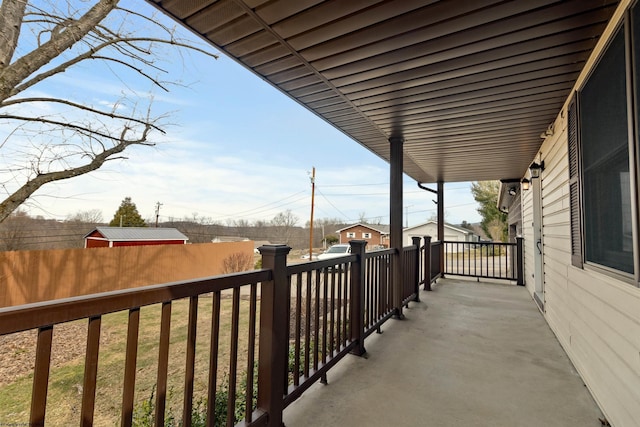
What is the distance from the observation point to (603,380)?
187 centimetres

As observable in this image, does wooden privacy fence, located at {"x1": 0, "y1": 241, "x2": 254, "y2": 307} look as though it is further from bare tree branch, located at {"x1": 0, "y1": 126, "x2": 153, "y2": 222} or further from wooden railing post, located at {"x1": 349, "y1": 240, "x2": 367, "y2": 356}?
wooden railing post, located at {"x1": 349, "y1": 240, "x2": 367, "y2": 356}

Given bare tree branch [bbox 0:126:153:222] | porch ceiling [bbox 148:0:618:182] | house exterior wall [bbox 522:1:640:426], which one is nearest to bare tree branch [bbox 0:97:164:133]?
bare tree branch [bbox 0:126:153:222]

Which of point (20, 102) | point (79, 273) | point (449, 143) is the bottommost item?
point (79, 273)

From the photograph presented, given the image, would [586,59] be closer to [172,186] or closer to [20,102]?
[20,102]

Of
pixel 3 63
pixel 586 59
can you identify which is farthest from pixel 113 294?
pixel 3 63

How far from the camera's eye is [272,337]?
1574 mm

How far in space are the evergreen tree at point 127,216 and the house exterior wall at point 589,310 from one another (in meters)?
20.5

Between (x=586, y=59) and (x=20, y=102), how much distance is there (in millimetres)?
6837

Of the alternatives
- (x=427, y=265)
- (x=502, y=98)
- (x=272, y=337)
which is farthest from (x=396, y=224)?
(x=272, y=337)

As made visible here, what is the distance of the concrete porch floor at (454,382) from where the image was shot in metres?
1.80

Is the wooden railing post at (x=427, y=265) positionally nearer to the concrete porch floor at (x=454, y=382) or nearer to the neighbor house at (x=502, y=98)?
the concrete porch floor at (x=454, y=382)

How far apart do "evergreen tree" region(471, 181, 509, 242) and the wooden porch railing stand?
17.4 metres

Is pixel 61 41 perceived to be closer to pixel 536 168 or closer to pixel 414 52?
pixel 414 52

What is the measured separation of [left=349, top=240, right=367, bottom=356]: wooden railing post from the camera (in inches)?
103
